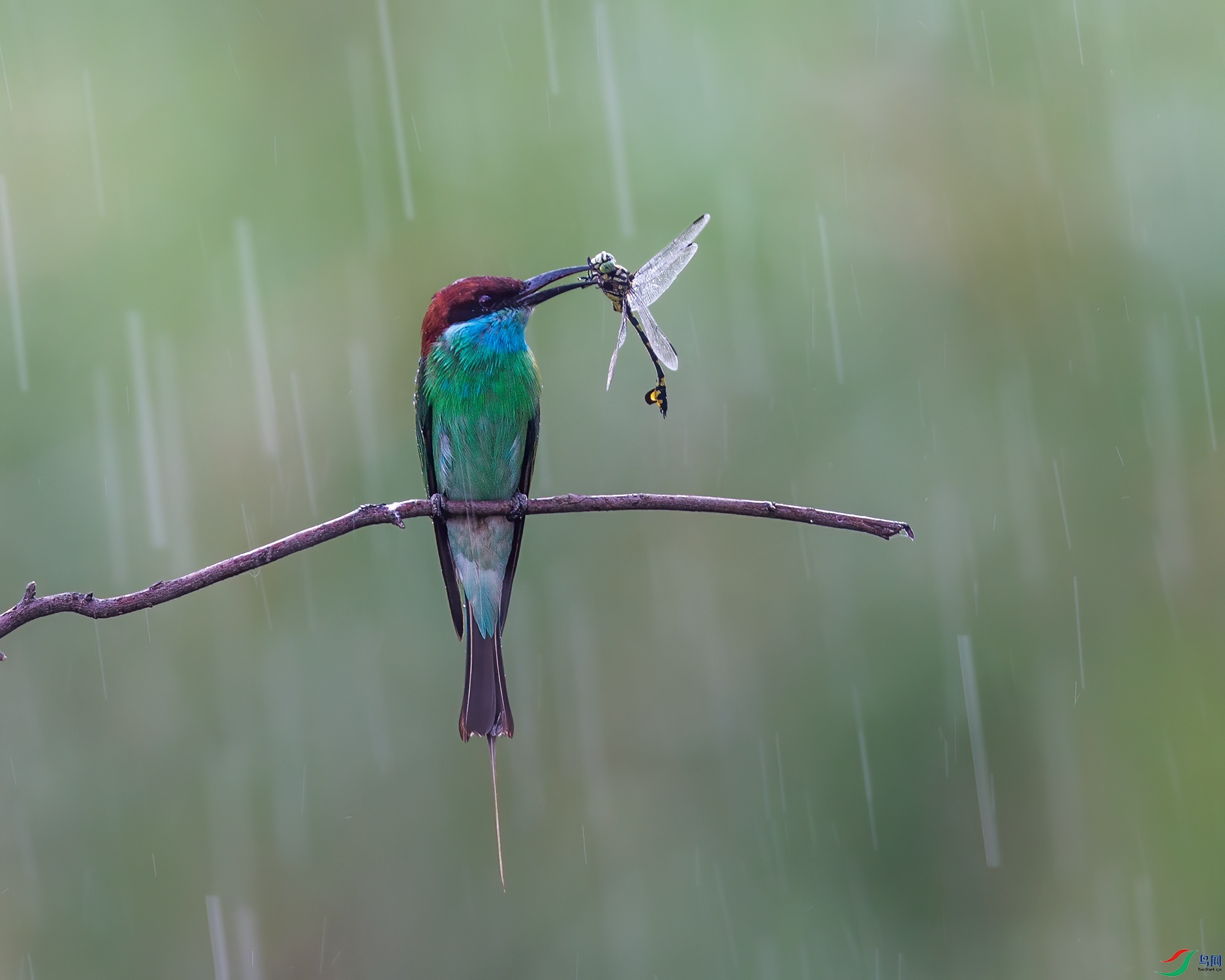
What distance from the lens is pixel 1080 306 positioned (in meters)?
5.17

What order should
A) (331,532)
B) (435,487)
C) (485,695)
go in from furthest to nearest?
(435,487) < (485,695) < (331,532)

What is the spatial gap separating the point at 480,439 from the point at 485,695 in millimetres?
780

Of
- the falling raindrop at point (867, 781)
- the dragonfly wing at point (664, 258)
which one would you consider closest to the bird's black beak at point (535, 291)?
the dragonfly wing at point (664, 258)

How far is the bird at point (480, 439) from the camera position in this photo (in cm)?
303

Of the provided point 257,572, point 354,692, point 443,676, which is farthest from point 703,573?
point 257,572

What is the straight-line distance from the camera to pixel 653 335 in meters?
2.66

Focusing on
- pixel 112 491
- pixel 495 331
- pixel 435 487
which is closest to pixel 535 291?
pixel 495 331

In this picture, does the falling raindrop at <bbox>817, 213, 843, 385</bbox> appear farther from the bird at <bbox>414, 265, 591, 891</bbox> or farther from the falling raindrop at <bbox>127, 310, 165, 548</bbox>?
the falling raindrop at <bbox>127, 310, 165, 548</bbox>

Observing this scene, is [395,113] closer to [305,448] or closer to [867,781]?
[305,448]

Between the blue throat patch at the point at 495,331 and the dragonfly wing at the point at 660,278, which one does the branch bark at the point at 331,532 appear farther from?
the blue throat patch at the point at 495,331

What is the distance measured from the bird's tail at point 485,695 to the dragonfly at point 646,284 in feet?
Answer: 3.20

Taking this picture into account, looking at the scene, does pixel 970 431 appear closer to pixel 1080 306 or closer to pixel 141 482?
pixel 1080 306

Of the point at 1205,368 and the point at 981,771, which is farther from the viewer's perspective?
the point at 1205,368

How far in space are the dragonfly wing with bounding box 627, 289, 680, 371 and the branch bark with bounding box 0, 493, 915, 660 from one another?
673mm
